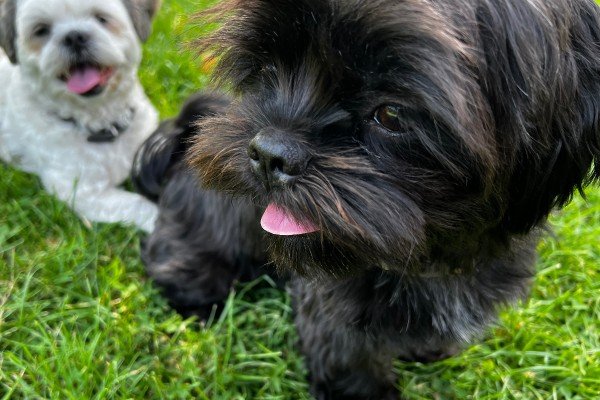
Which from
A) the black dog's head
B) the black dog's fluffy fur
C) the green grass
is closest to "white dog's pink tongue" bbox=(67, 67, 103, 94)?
the green grass

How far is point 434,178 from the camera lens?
150 cm

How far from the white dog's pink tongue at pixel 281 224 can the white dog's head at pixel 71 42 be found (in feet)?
5.73

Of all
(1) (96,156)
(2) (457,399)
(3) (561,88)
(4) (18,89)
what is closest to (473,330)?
(2) (457,399)

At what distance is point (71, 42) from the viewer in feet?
9.87

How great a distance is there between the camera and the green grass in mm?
2328

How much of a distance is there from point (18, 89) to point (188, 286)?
150 cm

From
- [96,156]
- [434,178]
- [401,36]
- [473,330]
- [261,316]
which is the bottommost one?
[261,316]

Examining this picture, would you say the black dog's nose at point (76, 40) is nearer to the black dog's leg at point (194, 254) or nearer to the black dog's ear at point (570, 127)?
the black dog's leg at point (194, 254)

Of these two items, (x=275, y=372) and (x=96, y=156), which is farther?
(x=96, y=156)

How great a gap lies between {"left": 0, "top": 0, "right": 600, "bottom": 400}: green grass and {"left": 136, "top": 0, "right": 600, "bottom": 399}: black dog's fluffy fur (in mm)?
639

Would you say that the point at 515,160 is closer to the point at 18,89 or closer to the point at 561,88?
→ the point at 561,88

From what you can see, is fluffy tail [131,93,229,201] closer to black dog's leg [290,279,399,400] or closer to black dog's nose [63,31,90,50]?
black dog's nose [63,31,90,50]

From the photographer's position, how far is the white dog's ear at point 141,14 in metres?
3.21

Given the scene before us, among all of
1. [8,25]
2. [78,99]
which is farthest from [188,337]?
[8,25]
